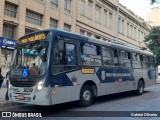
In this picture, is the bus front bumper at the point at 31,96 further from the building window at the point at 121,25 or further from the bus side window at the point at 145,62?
the building window at the point at 121,25

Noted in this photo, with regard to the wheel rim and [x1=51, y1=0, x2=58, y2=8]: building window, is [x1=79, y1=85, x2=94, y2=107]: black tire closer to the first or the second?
the wheel rim

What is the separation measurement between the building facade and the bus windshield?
11.1 m

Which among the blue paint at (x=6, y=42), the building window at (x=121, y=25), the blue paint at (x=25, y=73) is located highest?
the building window at (x=121, y=25)

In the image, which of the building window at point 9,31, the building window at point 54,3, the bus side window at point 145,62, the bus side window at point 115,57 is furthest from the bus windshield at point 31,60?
the building window at point 54,3

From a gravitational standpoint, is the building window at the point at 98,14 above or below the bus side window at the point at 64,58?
above

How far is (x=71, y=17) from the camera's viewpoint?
99.2 feet

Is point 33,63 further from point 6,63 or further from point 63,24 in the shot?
point 63,24

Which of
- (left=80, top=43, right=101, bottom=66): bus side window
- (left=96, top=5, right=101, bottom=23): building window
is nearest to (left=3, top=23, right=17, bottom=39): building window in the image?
(left=80, top=43, right=101, bottom=66): bus side window

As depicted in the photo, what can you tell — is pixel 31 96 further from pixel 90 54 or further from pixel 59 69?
pixel 90 54

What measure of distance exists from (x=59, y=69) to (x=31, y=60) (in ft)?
3.49

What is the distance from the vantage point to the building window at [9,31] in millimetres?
21755

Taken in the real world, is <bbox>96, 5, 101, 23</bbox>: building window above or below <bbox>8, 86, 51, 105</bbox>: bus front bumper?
above

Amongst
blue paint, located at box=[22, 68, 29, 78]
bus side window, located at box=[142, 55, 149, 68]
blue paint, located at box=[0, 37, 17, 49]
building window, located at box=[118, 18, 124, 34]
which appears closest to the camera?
blue paint, located at box=[22, 68, 29, 78]

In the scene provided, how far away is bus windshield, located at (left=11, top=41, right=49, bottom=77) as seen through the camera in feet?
31.8
